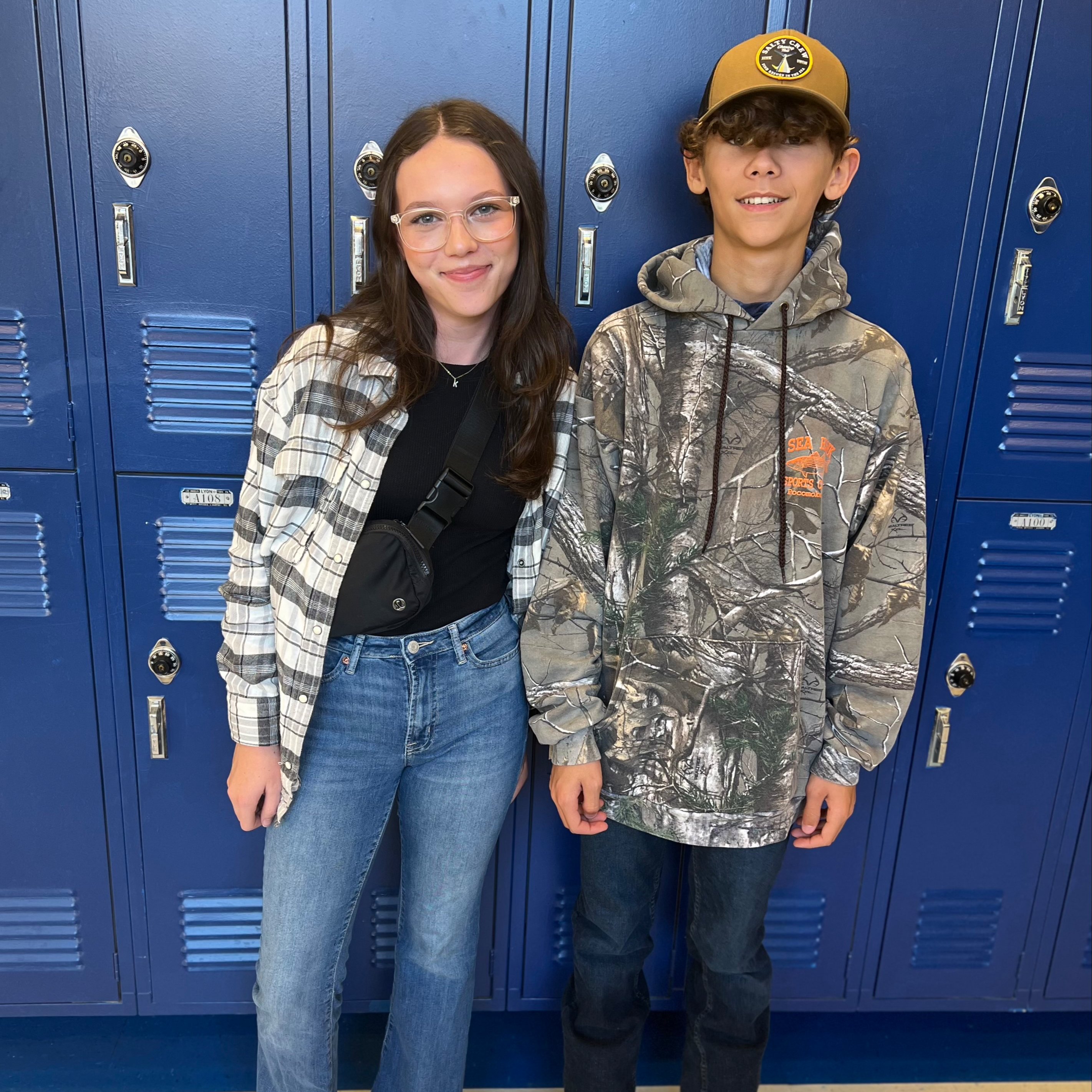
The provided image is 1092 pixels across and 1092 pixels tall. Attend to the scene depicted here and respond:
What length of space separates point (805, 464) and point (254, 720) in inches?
40.8

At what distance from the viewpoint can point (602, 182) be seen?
1.75 metres

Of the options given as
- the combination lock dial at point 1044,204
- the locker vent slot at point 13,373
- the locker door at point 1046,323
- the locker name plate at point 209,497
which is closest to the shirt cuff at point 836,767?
the locker door at point 1046,323

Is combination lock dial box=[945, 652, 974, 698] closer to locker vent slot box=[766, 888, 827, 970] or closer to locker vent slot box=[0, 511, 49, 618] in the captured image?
locker vent slot box=[766, 888, 827, 970]

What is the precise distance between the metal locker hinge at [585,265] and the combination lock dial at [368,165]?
41cm

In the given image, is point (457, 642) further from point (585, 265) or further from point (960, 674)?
point (960, 674)

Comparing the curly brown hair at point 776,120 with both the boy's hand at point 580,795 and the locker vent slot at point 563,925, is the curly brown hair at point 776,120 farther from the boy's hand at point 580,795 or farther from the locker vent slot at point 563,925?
the locker vent slot at point 563,925

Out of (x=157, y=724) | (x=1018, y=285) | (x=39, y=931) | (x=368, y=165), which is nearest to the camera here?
(x=368, y=165)

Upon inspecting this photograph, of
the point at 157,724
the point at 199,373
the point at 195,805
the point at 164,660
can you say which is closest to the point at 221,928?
the point at 195,805

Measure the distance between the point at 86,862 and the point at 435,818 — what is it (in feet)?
3.23

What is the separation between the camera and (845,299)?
1487 millimetres

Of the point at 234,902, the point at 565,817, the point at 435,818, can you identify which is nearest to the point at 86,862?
the point at 234,902

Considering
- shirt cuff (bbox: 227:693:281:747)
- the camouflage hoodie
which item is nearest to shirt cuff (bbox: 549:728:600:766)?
the camouflage hoodie

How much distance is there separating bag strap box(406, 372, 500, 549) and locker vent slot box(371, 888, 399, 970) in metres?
1.04

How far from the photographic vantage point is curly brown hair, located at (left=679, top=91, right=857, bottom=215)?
56.7 inches
